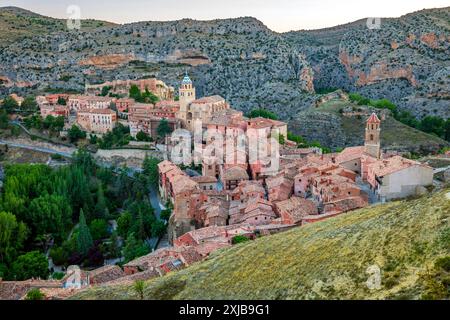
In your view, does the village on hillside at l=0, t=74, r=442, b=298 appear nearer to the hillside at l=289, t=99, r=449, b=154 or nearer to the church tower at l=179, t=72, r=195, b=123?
the church tower at l=179, t=72, r=195, b=123

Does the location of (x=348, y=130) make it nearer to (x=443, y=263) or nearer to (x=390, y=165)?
(x=390, y=165)

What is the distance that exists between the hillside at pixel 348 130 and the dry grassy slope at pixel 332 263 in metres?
32.2

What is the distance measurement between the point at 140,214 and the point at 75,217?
23.4 feet

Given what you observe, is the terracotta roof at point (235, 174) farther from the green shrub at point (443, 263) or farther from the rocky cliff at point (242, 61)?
the rocky cliff at point (242, 61)

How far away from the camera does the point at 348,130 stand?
1957 inches

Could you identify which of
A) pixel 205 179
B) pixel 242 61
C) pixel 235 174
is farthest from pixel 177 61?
pixel 235 174

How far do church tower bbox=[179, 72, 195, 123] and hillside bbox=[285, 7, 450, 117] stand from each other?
2859 centimetres

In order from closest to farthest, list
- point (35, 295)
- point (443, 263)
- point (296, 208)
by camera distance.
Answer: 1. point (443, 263)
2. point (35, 295)
3. point (296, 208)

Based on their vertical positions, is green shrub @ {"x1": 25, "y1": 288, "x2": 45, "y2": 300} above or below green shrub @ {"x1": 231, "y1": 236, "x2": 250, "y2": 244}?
below

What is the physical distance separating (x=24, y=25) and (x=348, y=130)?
5516 centimetres

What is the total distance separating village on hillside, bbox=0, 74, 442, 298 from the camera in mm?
18719

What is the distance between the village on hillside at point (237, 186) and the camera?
18719mm

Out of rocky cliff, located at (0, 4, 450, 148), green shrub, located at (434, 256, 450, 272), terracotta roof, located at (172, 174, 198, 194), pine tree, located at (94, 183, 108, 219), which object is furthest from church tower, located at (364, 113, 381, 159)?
rocky cliff, located at (0, 4, 450, 148)

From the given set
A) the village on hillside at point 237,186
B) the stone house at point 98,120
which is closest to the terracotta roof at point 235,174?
the village on hillside at point 237,186
